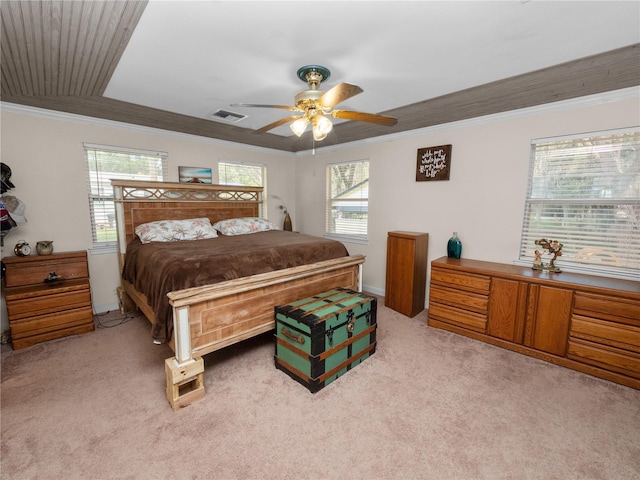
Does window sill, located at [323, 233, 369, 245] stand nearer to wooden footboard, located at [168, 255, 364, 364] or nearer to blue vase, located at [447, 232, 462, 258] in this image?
blue vase, located at [447, 232, 462, 258]

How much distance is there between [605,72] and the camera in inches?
82.0

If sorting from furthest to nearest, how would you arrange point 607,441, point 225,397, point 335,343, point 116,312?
1. point 116,312
2. point 335,343
3. point 225,397
4. point 607,441

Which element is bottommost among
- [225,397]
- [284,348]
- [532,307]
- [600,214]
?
[225,397]

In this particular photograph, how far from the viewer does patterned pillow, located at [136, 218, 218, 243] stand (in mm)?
3178

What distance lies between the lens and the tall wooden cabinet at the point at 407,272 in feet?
11.3

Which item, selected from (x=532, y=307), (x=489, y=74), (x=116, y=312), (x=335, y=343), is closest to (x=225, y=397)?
(x=335, y=343)

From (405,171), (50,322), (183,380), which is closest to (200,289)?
(183,380)

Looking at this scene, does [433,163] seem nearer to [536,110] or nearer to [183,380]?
[536,110]

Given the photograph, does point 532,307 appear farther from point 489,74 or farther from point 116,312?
point 116,312

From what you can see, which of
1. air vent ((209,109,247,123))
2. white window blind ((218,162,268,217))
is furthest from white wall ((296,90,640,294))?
air vent ((209,109,247,123))

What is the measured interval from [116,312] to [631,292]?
5.20 meters

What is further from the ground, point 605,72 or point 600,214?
point 605,72

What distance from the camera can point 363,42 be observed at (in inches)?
69.8

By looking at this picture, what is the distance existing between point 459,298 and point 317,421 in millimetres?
2019
